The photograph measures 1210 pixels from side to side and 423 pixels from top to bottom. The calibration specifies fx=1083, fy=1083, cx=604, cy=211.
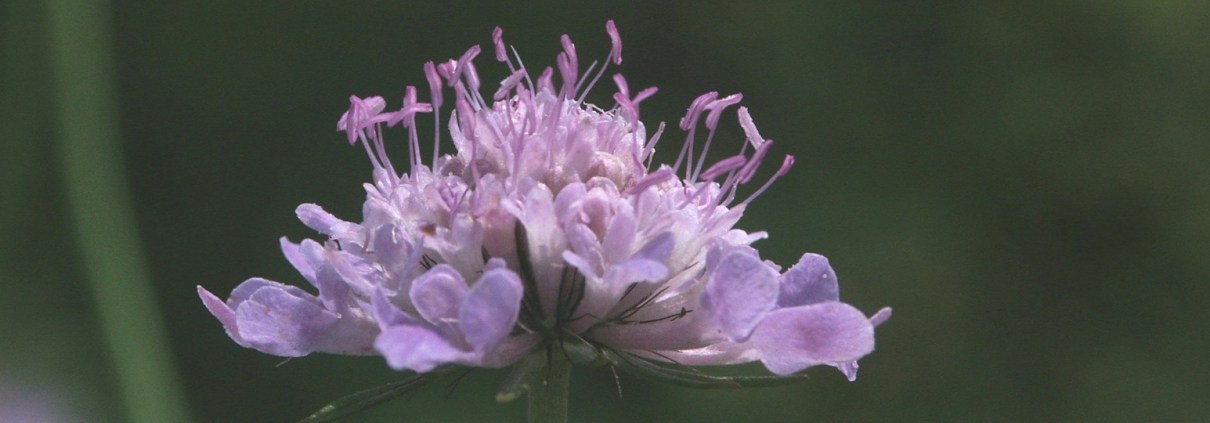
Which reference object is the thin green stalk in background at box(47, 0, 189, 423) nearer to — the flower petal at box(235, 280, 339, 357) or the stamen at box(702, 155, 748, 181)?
the flower petal at box(235, 280, 339, 357)

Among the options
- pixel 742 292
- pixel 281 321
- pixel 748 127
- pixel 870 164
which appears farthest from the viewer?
pixel 870 164

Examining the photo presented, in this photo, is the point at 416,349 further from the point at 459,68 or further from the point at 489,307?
the point at 459,68

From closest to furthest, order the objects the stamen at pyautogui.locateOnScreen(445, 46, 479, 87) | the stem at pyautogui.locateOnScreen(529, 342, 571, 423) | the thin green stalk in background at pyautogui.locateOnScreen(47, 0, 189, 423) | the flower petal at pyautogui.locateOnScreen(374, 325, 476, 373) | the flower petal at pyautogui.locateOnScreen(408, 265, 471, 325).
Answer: the flower petal at pyautogui.locateOnScreen(374, 325, 476, 373) < the flower petal at pyautogui.locateOnScreen(408, 265, 471, 325) < the stem at pyautogui.locateOnScreen(529, 342, 571, 423) < the stamen at pyautogui.locateOnScreen(445, 46, 479, 87) < the thin green stalk in background at pyautogui.locateOnScreen(47, 0, 189, 423)

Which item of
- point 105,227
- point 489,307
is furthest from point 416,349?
point 105,227

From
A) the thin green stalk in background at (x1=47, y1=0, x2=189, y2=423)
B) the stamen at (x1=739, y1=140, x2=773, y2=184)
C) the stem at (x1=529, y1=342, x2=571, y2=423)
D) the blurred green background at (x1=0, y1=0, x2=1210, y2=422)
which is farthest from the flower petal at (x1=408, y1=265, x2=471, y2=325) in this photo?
the blurred green background at (x1=0, y1=0, x2=1210, y2=422)

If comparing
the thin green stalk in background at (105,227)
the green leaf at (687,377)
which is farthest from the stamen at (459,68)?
the thin green stalk in background at (105,227)

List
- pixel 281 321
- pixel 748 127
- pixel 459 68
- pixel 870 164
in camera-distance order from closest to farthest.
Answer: pixel 281 321 < pixel 459 68 < pixel 748 127 < pixel 870 164

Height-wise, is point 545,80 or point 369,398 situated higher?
point 545,80

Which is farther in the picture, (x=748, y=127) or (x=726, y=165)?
(x=748, y=127)
